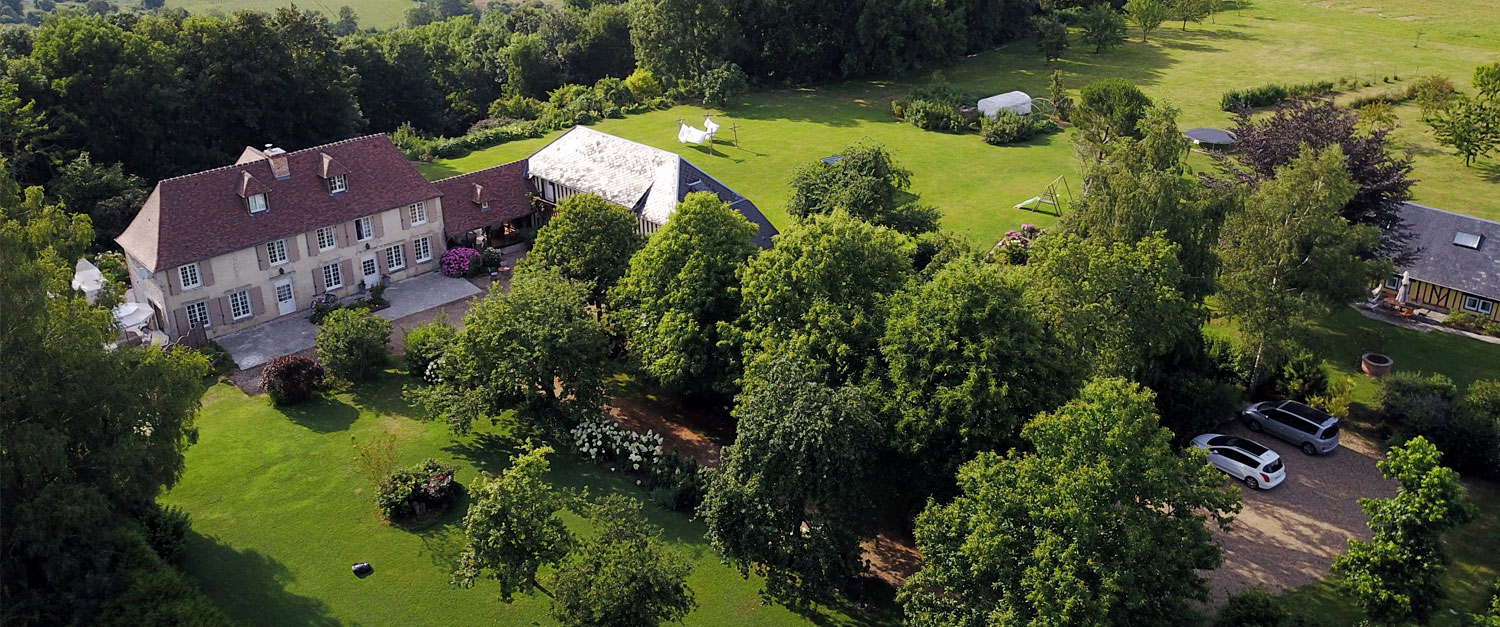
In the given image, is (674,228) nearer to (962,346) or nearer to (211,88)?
(962,346)

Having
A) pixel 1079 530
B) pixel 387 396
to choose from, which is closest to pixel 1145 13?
pixel 387 396

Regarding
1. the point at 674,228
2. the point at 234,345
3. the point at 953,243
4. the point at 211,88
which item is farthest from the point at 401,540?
the point at 211,88

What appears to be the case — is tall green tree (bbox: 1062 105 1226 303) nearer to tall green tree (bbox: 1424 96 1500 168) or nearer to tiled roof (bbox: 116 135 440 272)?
tiled roof (bbox: 116 135 440 272)

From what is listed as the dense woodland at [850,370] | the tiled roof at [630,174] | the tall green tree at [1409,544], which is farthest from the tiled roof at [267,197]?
the tall green tree at [1409,544]

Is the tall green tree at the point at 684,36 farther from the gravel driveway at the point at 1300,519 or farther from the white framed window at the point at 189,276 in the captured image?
the gravel driveway at the point at 1300,519

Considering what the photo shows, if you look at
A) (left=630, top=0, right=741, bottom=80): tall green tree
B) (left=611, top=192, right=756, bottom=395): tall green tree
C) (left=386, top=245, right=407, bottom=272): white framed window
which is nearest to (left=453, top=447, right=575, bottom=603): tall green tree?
(left=611, top=192, right=756, bottom=395): tall green tree

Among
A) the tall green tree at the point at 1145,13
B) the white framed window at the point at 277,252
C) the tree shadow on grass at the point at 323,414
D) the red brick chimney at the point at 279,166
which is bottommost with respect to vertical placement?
the tree shadow on grass at the point at 323,414
